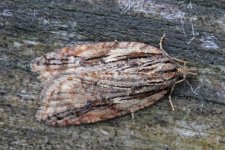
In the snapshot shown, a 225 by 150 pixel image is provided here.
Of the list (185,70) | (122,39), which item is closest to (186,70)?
(185,70)

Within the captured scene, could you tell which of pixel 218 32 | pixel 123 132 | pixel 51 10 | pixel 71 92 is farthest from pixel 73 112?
pixel 218 32

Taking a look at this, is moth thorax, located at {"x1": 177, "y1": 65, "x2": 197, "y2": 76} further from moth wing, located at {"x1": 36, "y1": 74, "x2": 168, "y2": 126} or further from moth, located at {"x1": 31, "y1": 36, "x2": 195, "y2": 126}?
moth wing, located at {"x1": 36, "y1": 74, "x2": 168, "y2": 126}

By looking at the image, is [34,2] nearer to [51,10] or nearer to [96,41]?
[51,10]

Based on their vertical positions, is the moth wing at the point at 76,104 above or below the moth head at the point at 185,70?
below

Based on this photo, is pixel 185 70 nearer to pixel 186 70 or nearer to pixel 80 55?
pixel 186 70

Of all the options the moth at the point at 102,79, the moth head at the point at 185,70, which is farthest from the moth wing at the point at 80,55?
the moth head at the point at 185,70

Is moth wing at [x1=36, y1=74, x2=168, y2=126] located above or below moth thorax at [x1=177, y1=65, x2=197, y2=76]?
below

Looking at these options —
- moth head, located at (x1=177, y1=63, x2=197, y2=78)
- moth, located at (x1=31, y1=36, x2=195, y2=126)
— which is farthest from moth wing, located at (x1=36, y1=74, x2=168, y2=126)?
moth head, located at (x1=177, y1=63, x2=197, y2=78)

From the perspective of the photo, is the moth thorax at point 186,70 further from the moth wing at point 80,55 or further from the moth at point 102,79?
the moth wing at point 80,55
